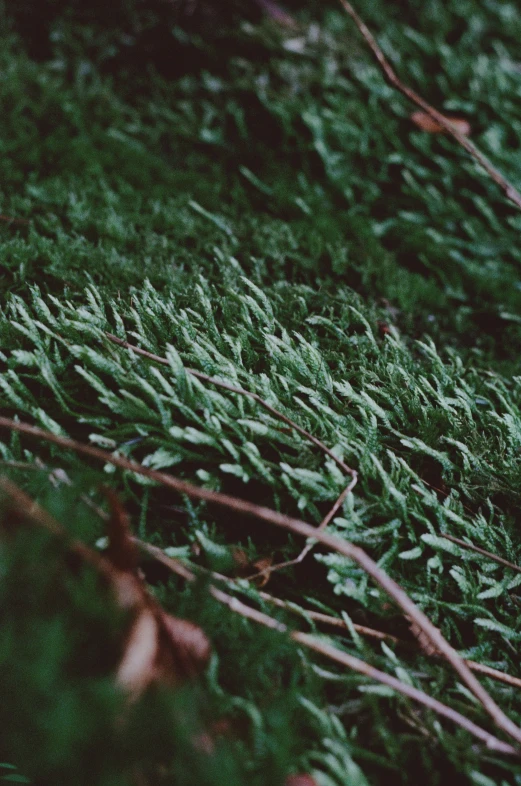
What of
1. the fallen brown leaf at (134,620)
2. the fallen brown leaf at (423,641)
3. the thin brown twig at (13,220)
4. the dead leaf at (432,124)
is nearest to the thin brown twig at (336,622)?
the fallen brown leaf at (423,641)

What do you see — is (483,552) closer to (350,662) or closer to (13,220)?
(350,662)

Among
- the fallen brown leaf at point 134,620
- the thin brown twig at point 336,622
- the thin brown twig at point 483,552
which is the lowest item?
the thin brown twig at point 336,622

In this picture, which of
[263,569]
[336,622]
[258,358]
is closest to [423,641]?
[336,622]

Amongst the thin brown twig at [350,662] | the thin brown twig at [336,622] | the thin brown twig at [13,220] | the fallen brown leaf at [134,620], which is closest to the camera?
the fallen brown leaf at [134,620]

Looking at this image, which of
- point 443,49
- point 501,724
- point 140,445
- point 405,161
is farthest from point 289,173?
point 501,724

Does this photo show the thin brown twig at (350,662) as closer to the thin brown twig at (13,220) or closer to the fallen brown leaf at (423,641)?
the fallen brown leaf at (423,641)

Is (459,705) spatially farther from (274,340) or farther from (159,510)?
(274,340)

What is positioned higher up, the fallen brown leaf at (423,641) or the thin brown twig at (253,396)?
the thin brown twig at (253,396)
